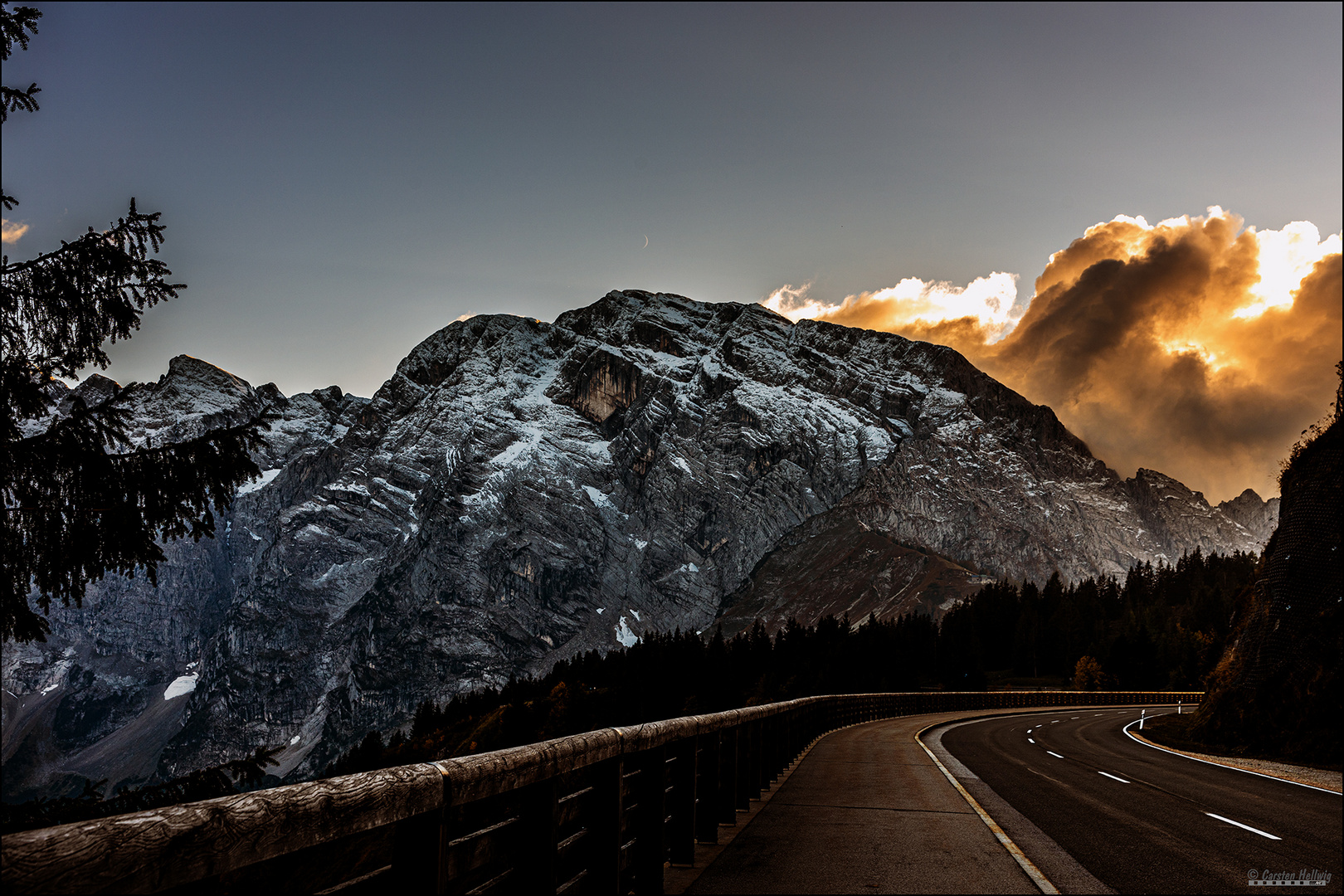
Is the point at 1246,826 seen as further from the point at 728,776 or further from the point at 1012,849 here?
the point at 728,776

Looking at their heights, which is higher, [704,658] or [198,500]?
[198,500]

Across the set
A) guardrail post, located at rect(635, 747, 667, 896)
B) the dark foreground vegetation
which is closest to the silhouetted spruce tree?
guardrail post, located at rect(635, 747, 667, 896)

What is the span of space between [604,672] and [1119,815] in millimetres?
161275

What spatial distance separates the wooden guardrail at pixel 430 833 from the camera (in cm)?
221

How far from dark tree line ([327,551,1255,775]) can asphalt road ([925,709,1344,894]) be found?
10551cm

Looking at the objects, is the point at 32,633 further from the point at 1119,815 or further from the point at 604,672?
the point at 604,672

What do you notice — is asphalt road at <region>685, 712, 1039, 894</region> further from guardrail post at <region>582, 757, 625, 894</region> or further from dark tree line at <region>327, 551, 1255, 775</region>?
dark tree line at <region>327, 551, 1255, 775</region>

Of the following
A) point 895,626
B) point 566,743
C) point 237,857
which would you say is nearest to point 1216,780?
point 566,743

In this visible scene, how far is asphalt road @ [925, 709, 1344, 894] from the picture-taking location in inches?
334

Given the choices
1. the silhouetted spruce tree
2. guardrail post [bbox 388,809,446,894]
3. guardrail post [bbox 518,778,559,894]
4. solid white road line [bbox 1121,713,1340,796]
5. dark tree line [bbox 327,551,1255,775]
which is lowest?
dark tree line [bbox 327,551,1255,775]

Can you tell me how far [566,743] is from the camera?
5133 mm

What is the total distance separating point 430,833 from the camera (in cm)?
355

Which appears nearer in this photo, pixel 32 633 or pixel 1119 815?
pixel 32 633

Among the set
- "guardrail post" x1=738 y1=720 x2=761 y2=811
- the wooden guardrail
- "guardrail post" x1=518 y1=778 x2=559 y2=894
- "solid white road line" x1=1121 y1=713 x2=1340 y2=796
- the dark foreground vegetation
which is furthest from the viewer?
the dark foreground vegetation
